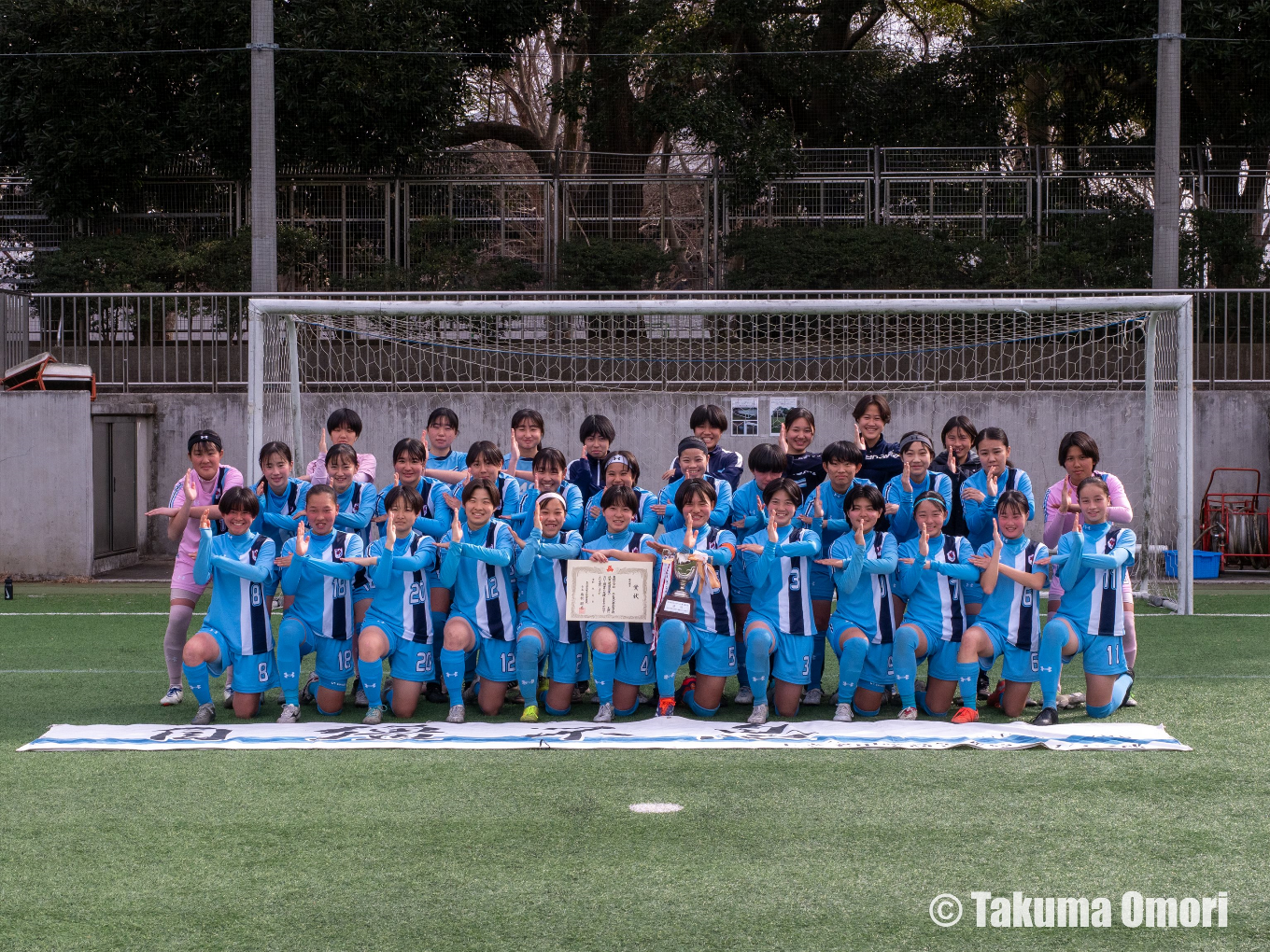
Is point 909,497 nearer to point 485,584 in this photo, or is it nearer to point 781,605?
point 781,605

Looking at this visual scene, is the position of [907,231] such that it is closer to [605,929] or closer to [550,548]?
[550,548]

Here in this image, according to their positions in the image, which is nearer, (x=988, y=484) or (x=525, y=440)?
(x=988, y=484)

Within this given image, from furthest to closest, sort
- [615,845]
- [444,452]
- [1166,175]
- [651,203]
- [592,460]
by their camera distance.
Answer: [651,203] < [1166,175] < [444,452] < [592,460] < [615,845]

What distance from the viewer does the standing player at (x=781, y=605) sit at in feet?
19.7

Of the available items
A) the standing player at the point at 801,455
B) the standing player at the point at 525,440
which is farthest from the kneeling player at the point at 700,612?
the standing player at the point at 525,440

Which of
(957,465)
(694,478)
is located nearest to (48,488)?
(694,478)

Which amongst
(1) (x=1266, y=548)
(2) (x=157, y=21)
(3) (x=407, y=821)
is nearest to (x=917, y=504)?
(3) (x=407, y=821)

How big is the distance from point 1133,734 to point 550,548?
2.77m

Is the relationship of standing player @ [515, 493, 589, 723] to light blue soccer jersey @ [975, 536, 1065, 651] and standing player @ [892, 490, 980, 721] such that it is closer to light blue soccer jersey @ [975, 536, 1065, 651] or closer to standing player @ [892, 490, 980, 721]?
standing player @ [892, 490, 980, 721]

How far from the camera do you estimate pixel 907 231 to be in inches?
615

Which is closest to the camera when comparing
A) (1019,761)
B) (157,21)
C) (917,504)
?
(1019,761)

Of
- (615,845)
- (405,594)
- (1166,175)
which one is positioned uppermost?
(1166,175)

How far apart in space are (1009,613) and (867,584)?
0.69m

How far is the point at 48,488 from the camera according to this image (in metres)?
11.4
